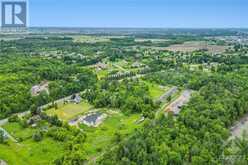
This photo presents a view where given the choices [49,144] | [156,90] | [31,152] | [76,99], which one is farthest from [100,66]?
[31,152]

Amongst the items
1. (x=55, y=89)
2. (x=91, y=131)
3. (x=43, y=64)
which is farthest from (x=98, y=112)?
(x=43, y=64)

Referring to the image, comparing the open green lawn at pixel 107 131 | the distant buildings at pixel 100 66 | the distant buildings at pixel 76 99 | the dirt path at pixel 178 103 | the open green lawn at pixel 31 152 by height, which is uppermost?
the distant buildings at pixel 100 66

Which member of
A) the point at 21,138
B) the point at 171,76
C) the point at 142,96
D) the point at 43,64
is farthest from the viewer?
the point at 43,64

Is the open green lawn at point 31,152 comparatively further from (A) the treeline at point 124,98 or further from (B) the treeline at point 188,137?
(A) the treeline at point 124,98

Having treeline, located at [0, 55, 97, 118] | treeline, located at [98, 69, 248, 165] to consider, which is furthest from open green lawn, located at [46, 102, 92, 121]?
treeline, located at [98, 69, 248, 165]

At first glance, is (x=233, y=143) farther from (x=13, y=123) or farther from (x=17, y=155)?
(x=13, y=123)

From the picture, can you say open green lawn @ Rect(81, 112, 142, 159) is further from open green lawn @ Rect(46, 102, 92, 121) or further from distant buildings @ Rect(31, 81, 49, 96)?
distant buildings @ Rect(31, 81, 49, 96)

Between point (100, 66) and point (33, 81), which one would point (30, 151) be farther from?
point (100, 66)

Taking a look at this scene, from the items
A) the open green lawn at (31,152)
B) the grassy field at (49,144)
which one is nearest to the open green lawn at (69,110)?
the grassy field at (49,144)
